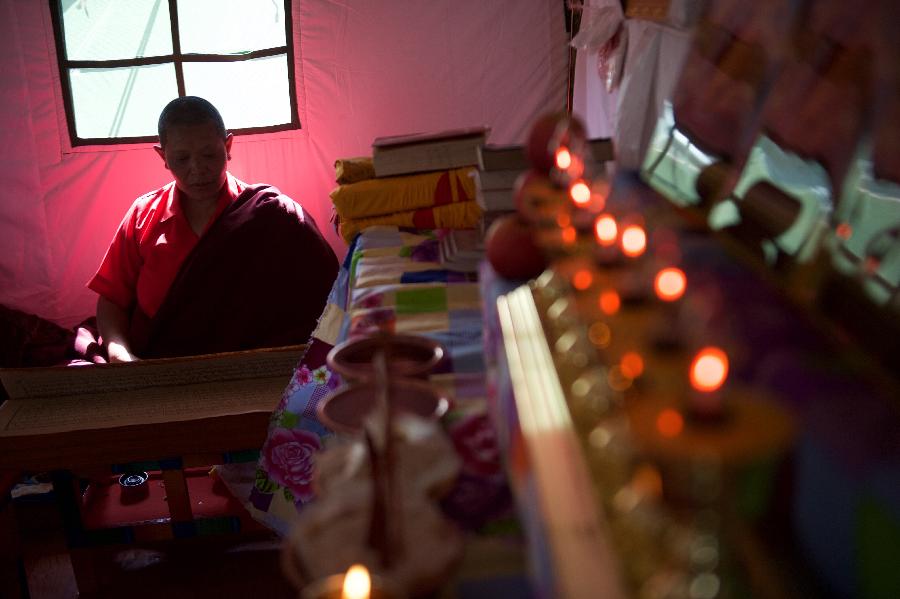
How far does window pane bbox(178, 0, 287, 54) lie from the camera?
2.82 meters

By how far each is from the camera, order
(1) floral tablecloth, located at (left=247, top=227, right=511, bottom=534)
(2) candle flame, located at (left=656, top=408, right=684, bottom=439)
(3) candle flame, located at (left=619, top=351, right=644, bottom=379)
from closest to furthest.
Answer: (2) candle flame, located at (left=656, top=408, right=684, bottom=439) < (3) candle flame, located at (left=619, top=351, right=644, bottom=379) < (1) floral tablecloth, located at (left=247, top=227, right=511, bottom=534)

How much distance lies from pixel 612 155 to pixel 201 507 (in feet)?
5.43

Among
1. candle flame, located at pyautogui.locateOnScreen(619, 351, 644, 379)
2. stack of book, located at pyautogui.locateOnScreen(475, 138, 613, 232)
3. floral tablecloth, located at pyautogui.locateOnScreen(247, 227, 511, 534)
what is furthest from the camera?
stack of book, located at pyautogui.locateOnScreen(475, 138, 613, 232)

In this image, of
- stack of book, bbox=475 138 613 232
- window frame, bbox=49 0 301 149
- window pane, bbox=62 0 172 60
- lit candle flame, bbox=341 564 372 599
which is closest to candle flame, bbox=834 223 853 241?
lit candle flame, bbox=341 564 372 599

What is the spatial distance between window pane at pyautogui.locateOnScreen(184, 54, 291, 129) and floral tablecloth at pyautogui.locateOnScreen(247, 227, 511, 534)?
1.28 m

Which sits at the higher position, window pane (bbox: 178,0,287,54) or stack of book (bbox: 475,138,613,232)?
window pane (bbox: 178,0,287,54)

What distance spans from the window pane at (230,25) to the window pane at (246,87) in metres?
0.05

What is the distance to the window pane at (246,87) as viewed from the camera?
9.50 feet

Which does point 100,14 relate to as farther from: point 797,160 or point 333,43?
point 797,160

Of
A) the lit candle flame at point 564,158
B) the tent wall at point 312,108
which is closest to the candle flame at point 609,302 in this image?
the lit candle flame at point 564,158

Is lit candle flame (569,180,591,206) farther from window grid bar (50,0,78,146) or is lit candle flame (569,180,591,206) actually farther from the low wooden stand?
window grid bar (50,0,78,146)

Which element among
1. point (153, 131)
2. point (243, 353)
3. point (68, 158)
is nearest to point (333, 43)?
point (153, 131)

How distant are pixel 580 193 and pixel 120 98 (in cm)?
253

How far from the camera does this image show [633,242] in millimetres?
688
